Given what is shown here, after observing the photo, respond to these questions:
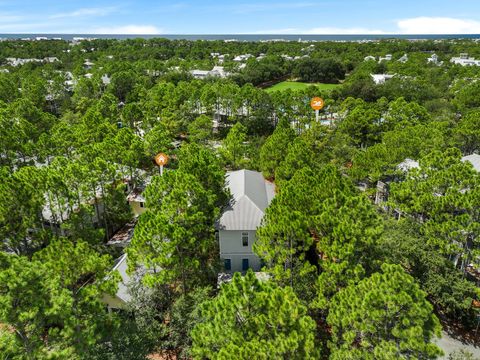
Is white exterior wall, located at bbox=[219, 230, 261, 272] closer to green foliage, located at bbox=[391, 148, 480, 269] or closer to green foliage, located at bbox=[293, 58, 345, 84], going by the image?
green foliage, located at bbox=[391, 148, 480, 269]

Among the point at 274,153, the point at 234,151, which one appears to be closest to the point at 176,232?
the point at 274,153

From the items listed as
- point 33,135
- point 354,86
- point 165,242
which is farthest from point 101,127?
point 354,86

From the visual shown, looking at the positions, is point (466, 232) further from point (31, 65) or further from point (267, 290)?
point (31, 65)

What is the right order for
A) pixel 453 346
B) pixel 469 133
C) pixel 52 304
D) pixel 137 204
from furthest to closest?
pixel 469 133
pixel 137 204
pixel 453 346
pixel 52 304

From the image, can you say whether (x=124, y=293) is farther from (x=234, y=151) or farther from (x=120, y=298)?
(x=234, y=151)

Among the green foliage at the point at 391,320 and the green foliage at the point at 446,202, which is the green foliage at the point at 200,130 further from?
the green foliage at the point at 391,320

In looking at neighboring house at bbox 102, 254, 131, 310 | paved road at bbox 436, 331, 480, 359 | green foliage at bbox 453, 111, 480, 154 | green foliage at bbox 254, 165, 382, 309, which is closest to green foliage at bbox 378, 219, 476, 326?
paved road at bbox 436, 331, 480, 359

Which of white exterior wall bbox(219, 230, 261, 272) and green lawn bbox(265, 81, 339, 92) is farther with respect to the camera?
green lawn bbox(265, 81, 339, 92)
